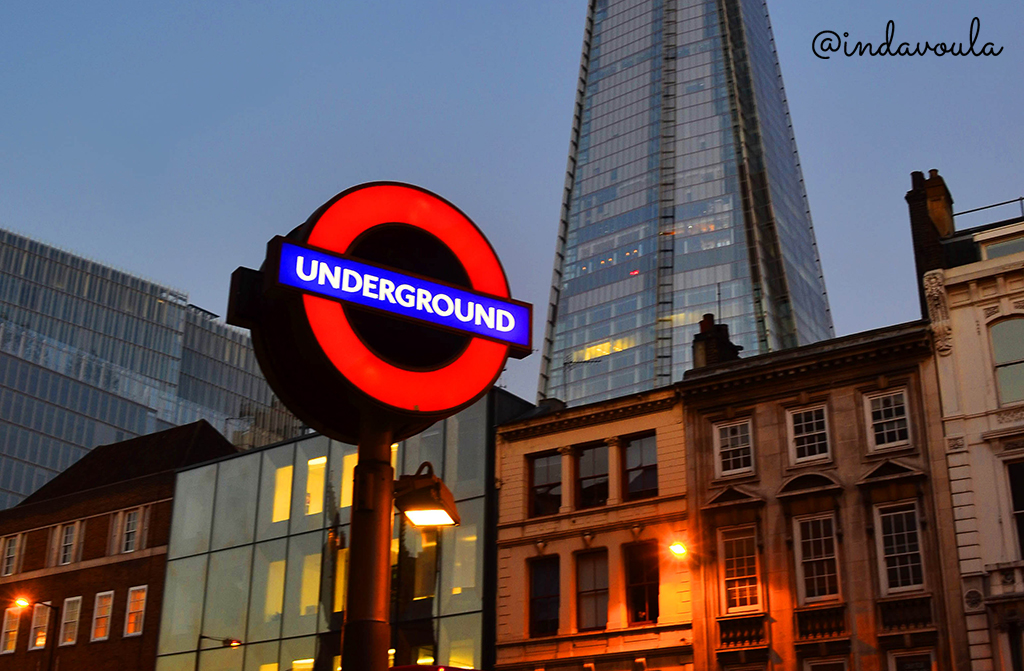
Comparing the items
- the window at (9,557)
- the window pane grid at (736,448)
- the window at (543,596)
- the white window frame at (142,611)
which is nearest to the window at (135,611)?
the white window frame at (142,611)

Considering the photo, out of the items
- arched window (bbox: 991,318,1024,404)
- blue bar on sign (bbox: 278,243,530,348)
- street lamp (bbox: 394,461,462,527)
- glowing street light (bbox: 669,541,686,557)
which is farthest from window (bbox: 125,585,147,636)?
blue bar on sign (bbox: 278,243,530,348)

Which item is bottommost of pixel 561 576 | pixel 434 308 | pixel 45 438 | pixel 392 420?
pixel 392 420

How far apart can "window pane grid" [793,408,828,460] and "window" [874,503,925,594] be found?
258 cm

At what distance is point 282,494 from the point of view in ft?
144

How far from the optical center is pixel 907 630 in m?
29.8

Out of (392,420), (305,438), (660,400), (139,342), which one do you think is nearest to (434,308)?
(392,420)

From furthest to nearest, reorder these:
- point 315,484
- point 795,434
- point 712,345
Answer: point 315,484
point 712,345
point 795,434

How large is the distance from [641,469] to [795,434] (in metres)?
5.08

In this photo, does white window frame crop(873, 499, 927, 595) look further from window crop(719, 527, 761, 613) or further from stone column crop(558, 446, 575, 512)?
Answer: stone column crop(558, 446, 575, 512)

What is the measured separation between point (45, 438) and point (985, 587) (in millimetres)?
124891

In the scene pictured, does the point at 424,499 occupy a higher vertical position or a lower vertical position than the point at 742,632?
lower

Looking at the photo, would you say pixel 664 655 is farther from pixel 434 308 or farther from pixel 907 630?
pixel 434 308

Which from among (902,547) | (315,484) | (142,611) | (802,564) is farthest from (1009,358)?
(142,611)

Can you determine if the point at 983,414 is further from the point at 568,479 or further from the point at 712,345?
the point at 568,479
